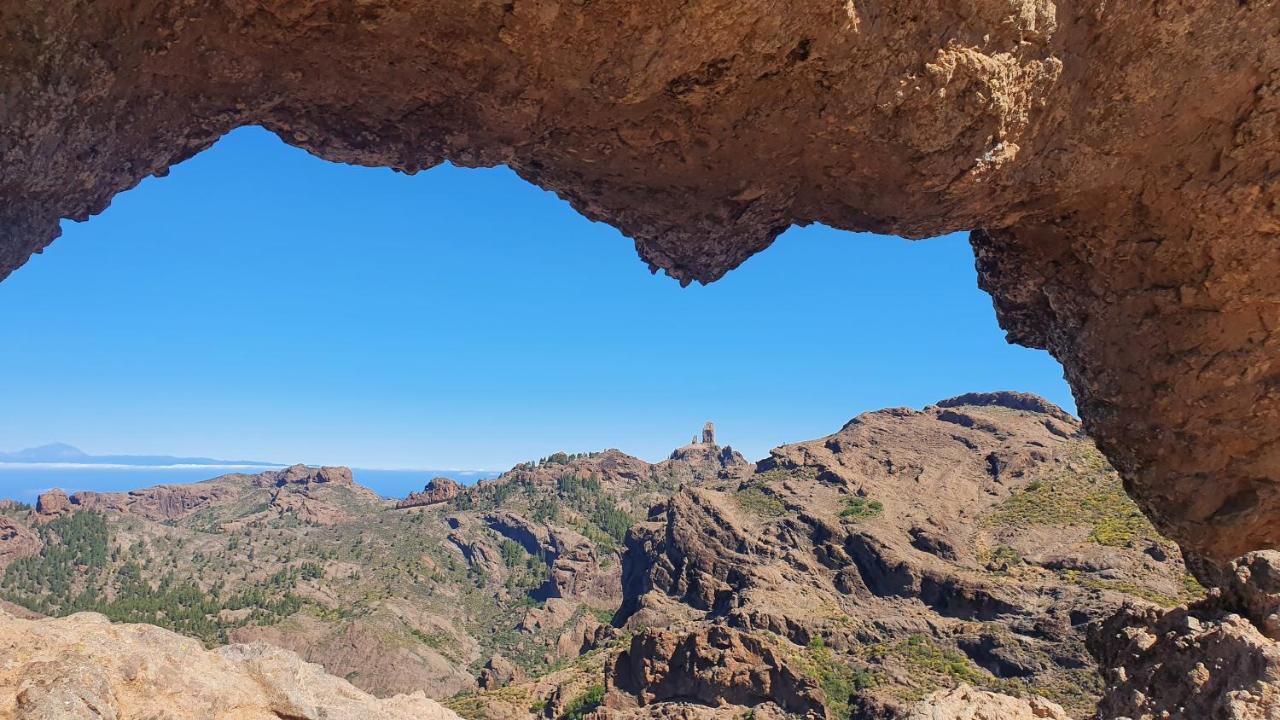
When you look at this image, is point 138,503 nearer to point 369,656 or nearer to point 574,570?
point 369,656

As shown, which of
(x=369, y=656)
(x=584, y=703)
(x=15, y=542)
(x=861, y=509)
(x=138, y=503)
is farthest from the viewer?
(x=138, y=503)

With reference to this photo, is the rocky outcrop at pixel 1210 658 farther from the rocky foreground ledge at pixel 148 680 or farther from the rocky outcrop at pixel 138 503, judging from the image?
the rocky outcrop at pixel 138 503

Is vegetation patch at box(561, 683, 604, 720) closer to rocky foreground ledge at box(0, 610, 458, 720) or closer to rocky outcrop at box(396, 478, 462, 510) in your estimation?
rocky foreground ledge at box(0, 610, 458, 720)

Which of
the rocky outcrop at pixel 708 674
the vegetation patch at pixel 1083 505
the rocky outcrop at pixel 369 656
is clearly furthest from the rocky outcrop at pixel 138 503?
the vegetation patch at pixel 1083 505

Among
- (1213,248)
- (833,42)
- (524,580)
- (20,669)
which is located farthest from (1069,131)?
(524,580)

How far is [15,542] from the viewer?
124438 mm

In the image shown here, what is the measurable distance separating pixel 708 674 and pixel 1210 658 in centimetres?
3877

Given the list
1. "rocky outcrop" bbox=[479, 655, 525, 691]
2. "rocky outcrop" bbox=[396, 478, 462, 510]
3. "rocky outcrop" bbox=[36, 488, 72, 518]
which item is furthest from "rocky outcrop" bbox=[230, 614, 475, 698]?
"rocky outcrop" bbox=[36, 488, 72, 518]

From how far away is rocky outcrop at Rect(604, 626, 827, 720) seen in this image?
39.6 meters

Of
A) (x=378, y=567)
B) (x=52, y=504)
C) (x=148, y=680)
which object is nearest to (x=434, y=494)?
(x=378, y=567)

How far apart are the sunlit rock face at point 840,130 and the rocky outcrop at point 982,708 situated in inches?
293

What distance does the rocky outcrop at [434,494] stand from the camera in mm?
183500

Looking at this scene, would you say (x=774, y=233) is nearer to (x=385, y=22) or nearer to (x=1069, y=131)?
(x=1069, y=131)

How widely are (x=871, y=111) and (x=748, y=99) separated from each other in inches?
70.8
